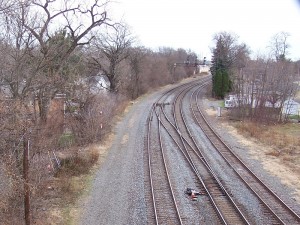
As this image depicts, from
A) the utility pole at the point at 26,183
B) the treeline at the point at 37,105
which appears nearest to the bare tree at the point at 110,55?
the treeline at the point at 37,105

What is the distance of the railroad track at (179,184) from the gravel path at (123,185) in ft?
1.36

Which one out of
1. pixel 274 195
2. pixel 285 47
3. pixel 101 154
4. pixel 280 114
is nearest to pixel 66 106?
pixel 101 154

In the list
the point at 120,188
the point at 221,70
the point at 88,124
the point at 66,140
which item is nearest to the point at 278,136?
the point at 88,124

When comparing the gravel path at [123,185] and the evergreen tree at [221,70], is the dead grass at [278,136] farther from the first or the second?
the evergreen tree at [221,70]

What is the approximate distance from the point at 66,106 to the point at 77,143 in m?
3.53

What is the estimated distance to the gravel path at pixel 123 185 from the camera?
44.2 ft

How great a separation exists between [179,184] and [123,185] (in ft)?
7.65

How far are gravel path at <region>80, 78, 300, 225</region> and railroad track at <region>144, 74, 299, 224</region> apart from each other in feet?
1.36

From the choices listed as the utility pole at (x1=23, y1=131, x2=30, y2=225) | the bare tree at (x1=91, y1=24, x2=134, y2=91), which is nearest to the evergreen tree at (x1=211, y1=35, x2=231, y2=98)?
the bare tree at (x1=91, y1=24, x2=134, y2=91)

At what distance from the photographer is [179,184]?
1648 cm

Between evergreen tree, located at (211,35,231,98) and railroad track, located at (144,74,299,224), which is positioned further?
evergreen tree, located at (211,35,231,98)

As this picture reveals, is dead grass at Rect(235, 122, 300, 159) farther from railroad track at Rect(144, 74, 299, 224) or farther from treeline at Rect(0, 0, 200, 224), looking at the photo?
treeline at Rect(0, 0, 200, 224)

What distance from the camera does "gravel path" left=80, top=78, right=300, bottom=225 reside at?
13.5m

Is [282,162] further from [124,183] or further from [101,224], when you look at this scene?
[101,224]
